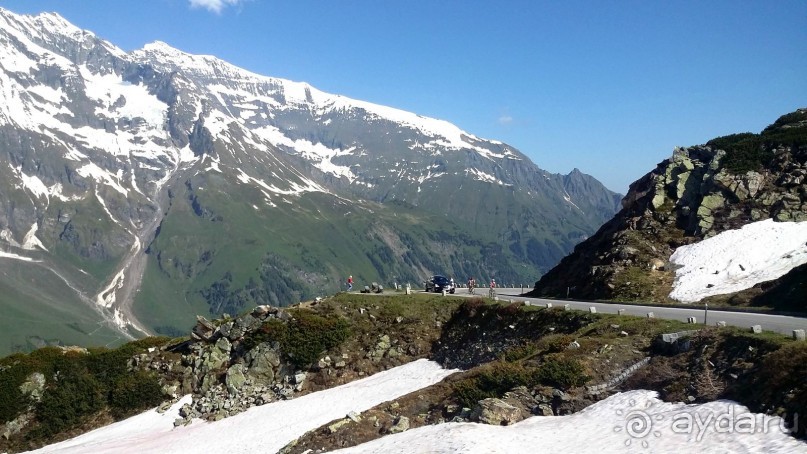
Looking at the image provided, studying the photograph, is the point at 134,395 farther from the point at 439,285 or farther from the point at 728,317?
the point at 728,317

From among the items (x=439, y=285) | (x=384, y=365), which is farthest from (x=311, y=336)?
(x=439, y=285)

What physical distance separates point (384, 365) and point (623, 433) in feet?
87.1

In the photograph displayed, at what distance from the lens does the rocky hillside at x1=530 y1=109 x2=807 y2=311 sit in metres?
50.2

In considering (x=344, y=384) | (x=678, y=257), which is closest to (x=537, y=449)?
(x=344, y=384)

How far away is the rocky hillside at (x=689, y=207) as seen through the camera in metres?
50.2

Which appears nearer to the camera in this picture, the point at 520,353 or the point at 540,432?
the point at 540,432

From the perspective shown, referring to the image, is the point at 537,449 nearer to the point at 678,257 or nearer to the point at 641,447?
the point at 641,447

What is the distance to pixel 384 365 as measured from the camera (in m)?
44.9

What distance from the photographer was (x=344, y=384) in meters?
42.6

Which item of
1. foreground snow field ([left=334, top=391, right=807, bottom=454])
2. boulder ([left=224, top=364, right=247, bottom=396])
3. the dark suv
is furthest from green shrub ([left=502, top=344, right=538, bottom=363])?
the dark suv

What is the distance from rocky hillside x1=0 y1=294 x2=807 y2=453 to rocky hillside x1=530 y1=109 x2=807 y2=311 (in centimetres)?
1343

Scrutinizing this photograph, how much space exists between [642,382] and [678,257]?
31.1 metres

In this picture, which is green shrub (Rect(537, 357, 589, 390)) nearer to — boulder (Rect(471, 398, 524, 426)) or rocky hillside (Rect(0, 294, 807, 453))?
rocky hillside (Rect(0, 294, 807, 453))

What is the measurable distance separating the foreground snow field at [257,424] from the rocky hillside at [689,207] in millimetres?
20876
